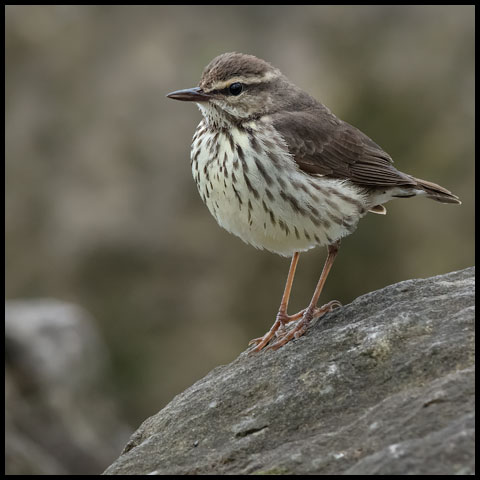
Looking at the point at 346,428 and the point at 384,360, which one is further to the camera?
the point at 384,360

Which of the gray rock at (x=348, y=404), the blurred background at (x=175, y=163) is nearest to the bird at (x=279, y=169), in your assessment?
the gray rock at (x=348, y=404)

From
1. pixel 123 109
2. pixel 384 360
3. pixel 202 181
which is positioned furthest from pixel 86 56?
pixel 384 360

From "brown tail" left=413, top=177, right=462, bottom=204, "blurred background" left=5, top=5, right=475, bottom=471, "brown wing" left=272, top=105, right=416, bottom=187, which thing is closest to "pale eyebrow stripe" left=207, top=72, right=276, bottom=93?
"brown wing" left=272, top=105, right=416, bottom=187

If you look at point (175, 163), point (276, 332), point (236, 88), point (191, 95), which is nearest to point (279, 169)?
point (236, 88)

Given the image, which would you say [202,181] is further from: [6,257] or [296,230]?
[6,257]

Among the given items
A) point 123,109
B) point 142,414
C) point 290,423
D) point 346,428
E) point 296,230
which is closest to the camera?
point 346,428

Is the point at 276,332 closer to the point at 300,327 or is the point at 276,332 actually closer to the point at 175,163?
the point at 300,327

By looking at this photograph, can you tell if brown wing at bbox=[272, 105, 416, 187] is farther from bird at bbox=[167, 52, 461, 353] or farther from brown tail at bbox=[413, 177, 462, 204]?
brown tail at bbox=[413, 177, 462, 204]
